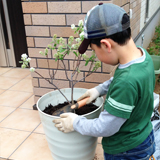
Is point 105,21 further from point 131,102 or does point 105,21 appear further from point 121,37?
point 131,102

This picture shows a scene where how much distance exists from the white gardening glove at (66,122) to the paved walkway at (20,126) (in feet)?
2.36

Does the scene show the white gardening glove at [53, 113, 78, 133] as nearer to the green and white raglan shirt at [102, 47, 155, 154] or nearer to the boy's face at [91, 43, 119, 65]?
the green and white raglan shirt at [102, 47, 155, 154]

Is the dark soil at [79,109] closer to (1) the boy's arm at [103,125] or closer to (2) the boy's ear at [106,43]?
(1) the boy's arm at [103,125]

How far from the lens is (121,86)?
1.01 m

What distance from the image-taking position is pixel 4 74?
3.94 meters

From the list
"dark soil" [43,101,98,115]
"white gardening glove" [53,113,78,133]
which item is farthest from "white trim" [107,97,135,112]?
"dark soil" [43,101,98,115]

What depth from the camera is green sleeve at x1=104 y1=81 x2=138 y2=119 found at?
1.01 metres

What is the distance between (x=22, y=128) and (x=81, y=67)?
97 centimetres

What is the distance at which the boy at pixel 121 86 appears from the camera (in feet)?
3.31

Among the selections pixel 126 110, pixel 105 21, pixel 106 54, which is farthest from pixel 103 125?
pixel 105 21

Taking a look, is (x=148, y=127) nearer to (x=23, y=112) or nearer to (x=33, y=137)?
(x=33, y=137)

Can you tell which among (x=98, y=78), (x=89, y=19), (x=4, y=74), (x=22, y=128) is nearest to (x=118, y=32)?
(x=89, y=19)

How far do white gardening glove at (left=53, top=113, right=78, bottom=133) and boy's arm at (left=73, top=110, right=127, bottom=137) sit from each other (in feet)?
0.18

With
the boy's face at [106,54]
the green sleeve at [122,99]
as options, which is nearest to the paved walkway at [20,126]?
the green sleeve at [122,99]
